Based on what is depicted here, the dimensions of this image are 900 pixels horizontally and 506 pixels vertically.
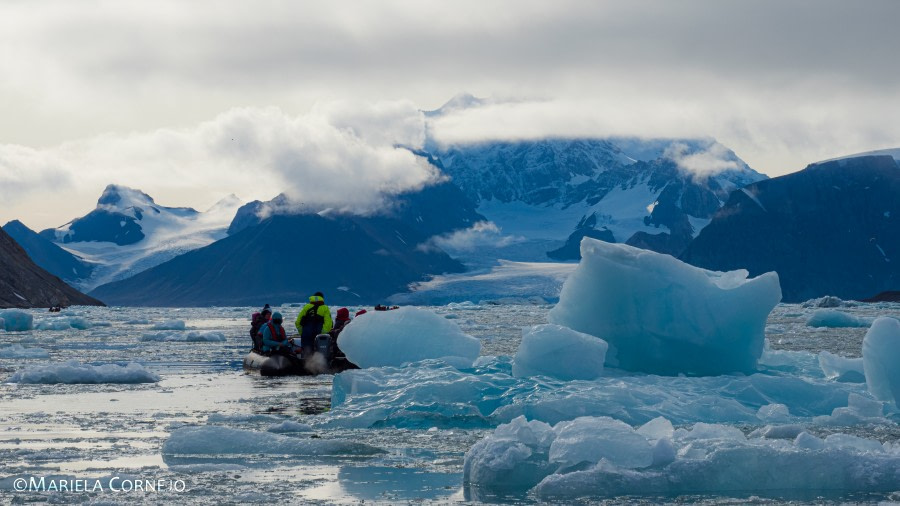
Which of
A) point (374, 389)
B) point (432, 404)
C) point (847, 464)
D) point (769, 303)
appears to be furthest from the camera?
point (769, 303)

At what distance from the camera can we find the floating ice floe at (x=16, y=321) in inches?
2076

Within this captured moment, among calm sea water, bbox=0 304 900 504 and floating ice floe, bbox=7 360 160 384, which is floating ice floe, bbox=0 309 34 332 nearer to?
calm sea water, bbox=0 304 900 504

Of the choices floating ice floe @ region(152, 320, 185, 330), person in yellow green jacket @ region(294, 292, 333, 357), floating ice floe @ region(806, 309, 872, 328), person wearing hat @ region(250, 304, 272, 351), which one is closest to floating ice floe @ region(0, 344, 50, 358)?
person wearing hat @ region(250, 304, 272, 351)

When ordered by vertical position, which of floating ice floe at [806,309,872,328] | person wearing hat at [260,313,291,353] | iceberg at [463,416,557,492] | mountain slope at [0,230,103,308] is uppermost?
mountain slope at [0,230,103,308]

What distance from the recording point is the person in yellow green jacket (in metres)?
24.7

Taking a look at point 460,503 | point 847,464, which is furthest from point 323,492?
point 847,464

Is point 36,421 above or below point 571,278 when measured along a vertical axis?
below

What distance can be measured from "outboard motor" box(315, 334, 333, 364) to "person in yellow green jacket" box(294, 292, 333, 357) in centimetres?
15

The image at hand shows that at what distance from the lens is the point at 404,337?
21.4 m

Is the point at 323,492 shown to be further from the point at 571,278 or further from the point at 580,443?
the point at 571,278

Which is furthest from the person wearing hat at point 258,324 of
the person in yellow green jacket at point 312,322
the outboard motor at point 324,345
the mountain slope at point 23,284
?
the mountain slope at point 23,284

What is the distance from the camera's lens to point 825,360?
2064 centimetres

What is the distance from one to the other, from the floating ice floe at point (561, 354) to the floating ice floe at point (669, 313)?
2419mm

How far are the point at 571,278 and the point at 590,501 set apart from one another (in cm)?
1198
